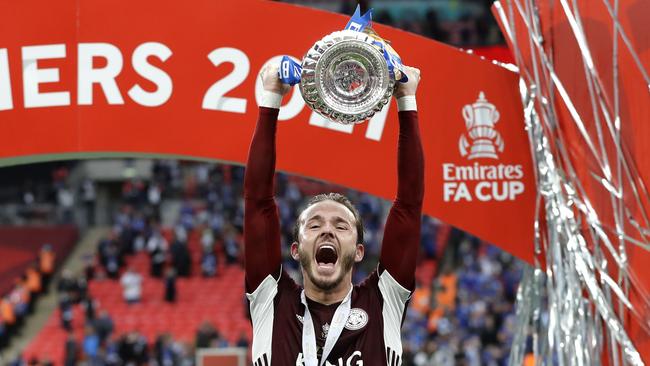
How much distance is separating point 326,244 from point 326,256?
5cm

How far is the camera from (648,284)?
7062 mm

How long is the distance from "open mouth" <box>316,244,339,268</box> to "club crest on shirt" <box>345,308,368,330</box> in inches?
8.6

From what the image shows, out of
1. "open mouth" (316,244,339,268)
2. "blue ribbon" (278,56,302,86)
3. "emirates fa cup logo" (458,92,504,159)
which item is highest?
"blue ribbon" (278,56,302,86)

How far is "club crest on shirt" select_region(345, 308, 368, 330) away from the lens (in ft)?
16.7

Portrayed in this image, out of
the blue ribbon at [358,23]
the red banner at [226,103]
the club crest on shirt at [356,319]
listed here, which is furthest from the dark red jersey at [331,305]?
the red banner at [226,103]

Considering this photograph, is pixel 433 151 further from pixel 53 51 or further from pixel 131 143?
pixel 53 51

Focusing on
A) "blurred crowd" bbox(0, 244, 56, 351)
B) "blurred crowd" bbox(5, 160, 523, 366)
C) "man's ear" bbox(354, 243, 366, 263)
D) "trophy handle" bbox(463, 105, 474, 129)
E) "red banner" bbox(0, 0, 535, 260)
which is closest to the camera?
"man's ear" bbox(354, 243, 366, 263)

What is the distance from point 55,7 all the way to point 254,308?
2838mm

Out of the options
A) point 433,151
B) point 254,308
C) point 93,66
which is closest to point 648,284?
point 433,151

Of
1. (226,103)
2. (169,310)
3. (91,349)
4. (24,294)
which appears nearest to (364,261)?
(169,310)

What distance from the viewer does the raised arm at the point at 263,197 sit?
5.14 m

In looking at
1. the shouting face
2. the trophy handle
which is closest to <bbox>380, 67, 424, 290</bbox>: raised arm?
the shouting face

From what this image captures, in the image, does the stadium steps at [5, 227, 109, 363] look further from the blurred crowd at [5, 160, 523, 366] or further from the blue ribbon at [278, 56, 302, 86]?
the blue ribbon at [278, 56, 302, 86]

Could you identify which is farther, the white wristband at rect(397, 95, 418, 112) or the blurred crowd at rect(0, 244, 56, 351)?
the blurred crowd at rect(0, 244, 56, 351)
